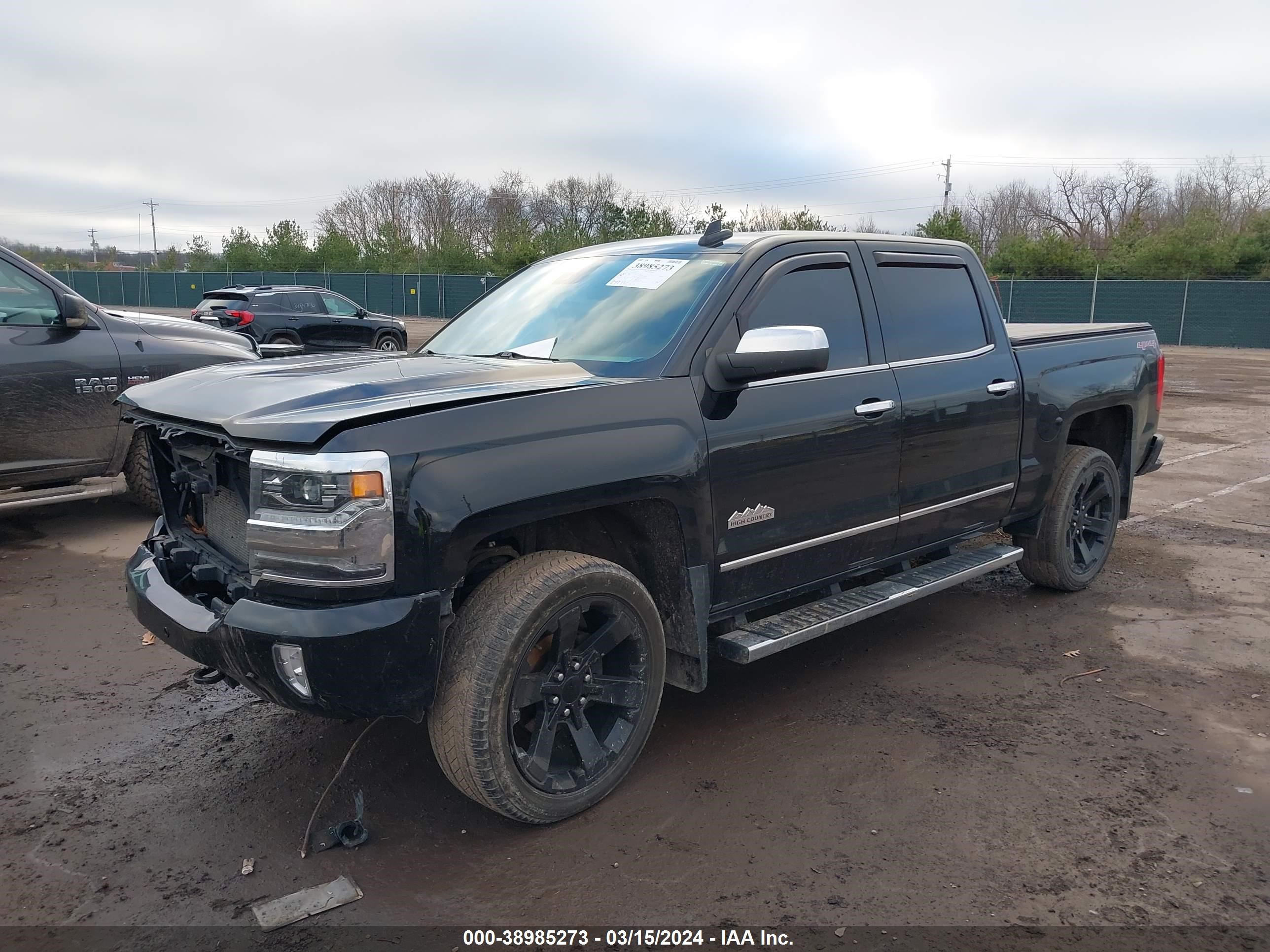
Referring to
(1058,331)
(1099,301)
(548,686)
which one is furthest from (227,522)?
(1099,301)

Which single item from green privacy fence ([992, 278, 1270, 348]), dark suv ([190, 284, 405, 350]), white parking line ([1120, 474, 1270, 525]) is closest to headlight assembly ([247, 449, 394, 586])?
white parking line ([1120, 474, 1270, 525])

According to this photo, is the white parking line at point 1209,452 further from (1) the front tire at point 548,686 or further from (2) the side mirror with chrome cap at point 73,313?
(2) the side mirror with chrome cap at point 73,313

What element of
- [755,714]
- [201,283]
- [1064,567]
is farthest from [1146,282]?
[201,283]

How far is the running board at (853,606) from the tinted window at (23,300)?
5194 millimetres

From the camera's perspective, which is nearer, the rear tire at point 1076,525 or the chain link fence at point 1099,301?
the rear tire at point 1076,525

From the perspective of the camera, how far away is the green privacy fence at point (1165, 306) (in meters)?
31.6

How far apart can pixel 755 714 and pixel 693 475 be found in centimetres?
125

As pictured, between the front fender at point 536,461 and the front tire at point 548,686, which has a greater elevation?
the front fender at point 536,461

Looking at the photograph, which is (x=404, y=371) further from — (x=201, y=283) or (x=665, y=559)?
(x=201, y=283)

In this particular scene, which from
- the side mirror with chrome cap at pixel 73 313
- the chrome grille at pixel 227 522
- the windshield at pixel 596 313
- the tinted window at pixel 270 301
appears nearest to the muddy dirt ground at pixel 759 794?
the chrome grille at pixel 227 522

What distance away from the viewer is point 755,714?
160 inches

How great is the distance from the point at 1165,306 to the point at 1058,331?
3222 centimetres

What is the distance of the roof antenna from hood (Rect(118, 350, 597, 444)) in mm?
902

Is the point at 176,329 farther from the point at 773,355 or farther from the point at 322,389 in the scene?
the point at 773,355
